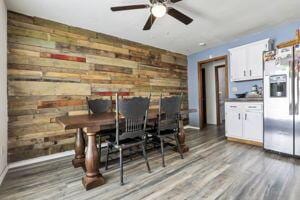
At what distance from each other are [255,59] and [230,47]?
0.87 meters

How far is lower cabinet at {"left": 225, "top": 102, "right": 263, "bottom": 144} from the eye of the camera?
3.31 metres

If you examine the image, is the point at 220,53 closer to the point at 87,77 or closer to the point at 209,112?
the point at 209,112

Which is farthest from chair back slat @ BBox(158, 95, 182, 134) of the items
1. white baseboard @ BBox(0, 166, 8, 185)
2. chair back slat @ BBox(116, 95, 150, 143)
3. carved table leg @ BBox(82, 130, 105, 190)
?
white baseboard @ BBox(0, 166, 8, 185)

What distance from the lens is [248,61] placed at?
387 cm

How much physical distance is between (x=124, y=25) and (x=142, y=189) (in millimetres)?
2857

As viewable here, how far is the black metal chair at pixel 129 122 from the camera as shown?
2029 mm

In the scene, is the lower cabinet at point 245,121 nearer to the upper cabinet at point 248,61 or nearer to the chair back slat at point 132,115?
the upper cabinet at point 248,61

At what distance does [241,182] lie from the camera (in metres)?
1.97

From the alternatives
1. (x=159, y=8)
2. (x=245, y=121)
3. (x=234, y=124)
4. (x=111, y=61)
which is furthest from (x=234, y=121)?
(x=111, y=61)

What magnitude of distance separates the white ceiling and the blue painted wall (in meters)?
0.25

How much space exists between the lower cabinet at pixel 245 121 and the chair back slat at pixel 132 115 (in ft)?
8.03

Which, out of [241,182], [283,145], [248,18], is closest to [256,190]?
[241,182]

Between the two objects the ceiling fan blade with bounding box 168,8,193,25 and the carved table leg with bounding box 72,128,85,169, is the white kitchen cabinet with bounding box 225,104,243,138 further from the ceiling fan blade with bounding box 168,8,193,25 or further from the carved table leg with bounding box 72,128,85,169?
the carved table leg with bounding box 72,128,85,169

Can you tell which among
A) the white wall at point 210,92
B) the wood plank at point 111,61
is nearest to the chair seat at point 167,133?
the wood plank at point 111,61
